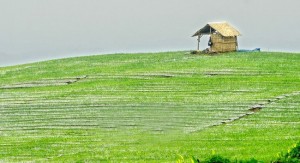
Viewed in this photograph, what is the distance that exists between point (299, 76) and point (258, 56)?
55.2 feet

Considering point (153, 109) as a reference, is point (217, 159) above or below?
above

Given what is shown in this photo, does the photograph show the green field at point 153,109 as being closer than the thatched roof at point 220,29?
Yes

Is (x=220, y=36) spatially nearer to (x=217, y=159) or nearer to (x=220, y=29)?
(x=220, y=29)

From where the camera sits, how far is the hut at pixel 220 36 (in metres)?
92.9

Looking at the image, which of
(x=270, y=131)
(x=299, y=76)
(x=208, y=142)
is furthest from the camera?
(x=299, y=76)

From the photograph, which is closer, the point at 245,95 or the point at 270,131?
the point at 270,131

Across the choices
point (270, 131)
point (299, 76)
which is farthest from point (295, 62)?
point (270, 131)

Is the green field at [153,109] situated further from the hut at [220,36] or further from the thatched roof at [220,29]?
the thatched roof at [220,29]

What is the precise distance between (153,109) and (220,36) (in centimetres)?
3922

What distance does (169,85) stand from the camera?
225ft

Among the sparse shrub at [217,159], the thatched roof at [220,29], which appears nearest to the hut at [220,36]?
the thatched roof at [220,29]

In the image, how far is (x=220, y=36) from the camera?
93.1m

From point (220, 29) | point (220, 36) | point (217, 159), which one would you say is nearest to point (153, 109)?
point (217, 159)

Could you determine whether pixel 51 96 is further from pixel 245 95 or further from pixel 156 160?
pixel 156 160
